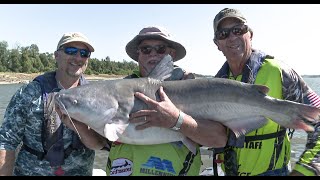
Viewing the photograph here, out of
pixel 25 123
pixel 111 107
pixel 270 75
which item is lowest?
pixel 25 123

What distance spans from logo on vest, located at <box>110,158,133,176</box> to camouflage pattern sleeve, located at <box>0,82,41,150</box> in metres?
1.43

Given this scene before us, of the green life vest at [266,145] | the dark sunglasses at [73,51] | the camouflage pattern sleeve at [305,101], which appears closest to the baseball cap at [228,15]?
the green life vest at [266,145]

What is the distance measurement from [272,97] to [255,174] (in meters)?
0.84

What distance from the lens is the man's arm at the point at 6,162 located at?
4305 millimetres

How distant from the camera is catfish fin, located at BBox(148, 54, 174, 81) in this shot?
3672 mm

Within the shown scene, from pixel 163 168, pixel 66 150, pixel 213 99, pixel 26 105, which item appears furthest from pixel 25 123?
pixel 213 99

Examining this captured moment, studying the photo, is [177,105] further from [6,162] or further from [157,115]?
[6,162]

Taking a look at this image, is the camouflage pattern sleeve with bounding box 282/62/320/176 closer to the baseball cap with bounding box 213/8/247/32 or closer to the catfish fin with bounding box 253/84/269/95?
the catfish fin with bounding box 253/84/269/95

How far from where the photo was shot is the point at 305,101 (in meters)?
3.75

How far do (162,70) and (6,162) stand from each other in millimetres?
2205

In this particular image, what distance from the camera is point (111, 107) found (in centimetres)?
359

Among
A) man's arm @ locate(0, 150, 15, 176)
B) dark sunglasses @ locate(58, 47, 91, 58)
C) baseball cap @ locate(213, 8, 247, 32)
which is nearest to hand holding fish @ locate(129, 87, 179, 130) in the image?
baseball cap @ locate(213, 8, 247, 32)
